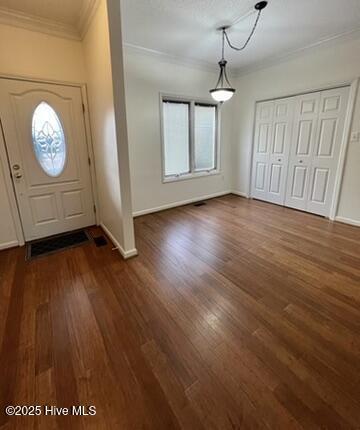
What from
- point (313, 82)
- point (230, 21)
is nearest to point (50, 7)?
point (230, 21)

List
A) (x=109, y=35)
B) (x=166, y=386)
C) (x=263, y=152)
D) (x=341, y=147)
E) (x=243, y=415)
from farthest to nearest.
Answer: (x=263, y=152) → (x=341, y=147) → (x=109, y=35) → (x=166, y=386) → (x=243, y=415)

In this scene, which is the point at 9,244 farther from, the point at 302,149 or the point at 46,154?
the point at 302,149

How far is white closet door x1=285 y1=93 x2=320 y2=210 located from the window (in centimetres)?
166

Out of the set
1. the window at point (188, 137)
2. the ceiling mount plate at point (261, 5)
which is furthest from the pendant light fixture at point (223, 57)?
the window at point (188, 137)

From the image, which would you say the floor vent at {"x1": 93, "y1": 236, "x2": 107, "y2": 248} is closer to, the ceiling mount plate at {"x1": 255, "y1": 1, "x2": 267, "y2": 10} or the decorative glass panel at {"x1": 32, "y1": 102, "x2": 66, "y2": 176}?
the decorative glass panel at {"x1": 32, "y1": 102, "x2": 66, "y2": 176}

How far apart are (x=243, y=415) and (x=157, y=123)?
401 centimetres

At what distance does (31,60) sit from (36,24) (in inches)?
15.7

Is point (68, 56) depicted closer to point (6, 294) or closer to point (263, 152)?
point (6, 294)

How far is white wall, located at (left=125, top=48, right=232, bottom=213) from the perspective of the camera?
362 cm

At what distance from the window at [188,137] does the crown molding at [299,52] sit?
3.06 feet

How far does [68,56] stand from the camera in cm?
289

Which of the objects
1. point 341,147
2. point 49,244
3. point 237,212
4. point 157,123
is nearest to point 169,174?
point 157,123

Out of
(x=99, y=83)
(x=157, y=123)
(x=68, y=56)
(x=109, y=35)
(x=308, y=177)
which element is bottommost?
(x=308, y=177)

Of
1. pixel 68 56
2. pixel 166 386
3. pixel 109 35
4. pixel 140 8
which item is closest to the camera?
pixel 166 386
